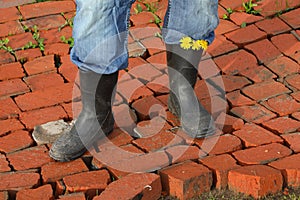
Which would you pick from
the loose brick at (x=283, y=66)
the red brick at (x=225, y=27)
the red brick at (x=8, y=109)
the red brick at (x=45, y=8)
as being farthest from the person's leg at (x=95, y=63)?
the red brick at (x=45, y=8)

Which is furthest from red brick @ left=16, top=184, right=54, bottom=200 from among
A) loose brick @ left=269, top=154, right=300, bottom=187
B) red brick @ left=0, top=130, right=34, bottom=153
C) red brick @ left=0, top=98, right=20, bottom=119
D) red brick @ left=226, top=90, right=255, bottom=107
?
red brick @ left=226, top=90, right=255, bottom=107

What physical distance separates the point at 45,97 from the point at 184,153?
0.87m

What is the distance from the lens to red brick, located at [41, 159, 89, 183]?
3.45 m

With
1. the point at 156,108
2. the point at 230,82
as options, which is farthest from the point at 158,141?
the point at 230,82

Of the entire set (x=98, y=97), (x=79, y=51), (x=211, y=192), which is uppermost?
(x=79, y=51)

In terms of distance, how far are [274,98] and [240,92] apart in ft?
0.61

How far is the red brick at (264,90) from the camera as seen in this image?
4.05 metres

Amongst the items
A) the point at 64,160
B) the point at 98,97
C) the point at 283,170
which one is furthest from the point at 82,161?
the point at 283,170

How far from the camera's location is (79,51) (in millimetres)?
3334

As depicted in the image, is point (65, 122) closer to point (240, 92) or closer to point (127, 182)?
point (127, 182)

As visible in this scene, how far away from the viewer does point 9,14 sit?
4.77m

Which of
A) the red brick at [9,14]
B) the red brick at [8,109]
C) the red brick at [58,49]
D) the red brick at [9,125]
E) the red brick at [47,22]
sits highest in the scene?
the red brick at [9,14]

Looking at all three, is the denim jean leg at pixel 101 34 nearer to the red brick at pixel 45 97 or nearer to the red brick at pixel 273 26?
the red brick at pixel 45 97

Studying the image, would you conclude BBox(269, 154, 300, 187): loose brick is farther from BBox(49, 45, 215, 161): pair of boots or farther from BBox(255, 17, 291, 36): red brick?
BBox(255, 17, 291, 36): red brick
